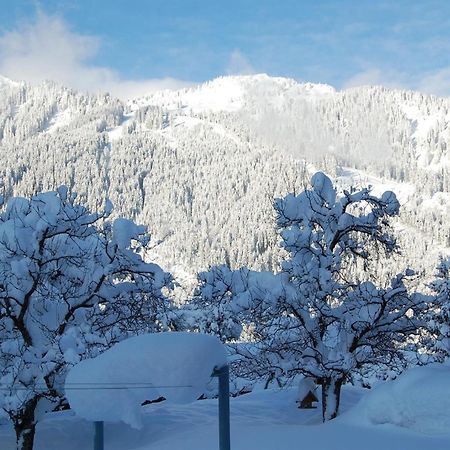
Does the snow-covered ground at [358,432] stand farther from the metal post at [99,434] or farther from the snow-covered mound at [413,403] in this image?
the metal post at [99,434]

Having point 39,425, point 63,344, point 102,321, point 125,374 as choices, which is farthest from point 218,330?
point 125,374

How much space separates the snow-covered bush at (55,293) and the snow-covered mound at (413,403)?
6032 millimetres

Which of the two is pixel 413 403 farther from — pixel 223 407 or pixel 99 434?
pixel 99 434

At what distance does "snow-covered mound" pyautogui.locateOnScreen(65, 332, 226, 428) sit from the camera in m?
8.08

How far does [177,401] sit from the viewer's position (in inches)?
318

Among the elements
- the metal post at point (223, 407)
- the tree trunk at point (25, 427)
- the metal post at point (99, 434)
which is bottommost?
the tree trunk at point (25, 427)

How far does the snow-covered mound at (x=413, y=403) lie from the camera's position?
11.9m

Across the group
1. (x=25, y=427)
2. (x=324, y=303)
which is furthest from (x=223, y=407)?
(x=324, y=303)

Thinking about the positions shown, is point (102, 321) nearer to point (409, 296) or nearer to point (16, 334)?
point (16, 334)

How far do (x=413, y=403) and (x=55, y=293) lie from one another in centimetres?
866

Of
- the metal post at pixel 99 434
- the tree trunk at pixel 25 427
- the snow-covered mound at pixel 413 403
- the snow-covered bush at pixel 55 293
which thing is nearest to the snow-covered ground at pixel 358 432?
the snow-covered mound at pixel 413 403

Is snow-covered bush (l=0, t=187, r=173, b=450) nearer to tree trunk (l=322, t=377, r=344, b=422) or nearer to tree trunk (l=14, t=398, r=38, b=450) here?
tree trunk (l=14, t=398, r=38, b=450)

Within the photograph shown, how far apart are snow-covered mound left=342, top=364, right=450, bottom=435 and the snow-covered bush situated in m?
6.03

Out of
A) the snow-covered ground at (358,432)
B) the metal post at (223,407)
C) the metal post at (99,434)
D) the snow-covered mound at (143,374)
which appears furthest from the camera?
the snow-covered ground at (358,432)
